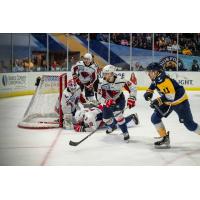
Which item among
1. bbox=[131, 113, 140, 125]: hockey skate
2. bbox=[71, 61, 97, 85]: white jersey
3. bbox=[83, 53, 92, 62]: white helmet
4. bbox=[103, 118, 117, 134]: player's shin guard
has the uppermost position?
bbox=[83, 53, 92, 62]: white helmet

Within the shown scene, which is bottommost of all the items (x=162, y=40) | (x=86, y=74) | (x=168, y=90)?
(x=168, y=90)

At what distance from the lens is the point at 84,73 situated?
12.3 feet

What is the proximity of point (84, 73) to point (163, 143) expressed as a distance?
81 centimetres

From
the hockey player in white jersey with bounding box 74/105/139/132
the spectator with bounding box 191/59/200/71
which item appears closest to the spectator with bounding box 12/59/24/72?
the hockey player in white jersey with bounding box 74/105/139/132

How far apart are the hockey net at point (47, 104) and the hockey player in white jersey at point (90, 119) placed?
0.16 m

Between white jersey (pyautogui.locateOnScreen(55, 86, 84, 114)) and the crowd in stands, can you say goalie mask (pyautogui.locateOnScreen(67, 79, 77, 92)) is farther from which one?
the crowd in stands

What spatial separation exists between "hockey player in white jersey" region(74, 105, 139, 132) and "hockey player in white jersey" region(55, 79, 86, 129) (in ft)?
0.17

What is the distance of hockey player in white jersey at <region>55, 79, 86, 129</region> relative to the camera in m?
3.83

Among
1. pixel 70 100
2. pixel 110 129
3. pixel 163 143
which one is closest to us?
pixel 163 143

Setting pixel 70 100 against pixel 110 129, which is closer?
pixel 110 129

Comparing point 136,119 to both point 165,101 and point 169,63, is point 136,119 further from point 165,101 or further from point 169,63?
point 169,63

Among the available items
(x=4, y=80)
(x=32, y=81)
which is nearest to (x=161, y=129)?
(x=32, y=81)
